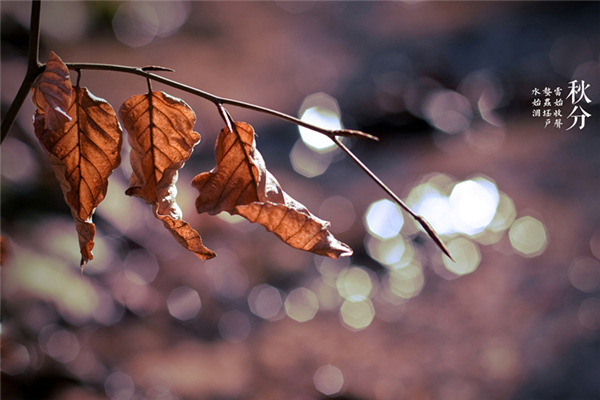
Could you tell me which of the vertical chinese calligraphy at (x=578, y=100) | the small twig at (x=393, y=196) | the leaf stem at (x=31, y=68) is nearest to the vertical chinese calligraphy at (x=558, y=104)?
the vertical chinese calligraphy at (x=578, y=100)

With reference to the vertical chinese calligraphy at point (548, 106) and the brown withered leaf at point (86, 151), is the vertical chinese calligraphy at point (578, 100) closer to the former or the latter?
the vertical chinese calligraphy at point (548, 106)

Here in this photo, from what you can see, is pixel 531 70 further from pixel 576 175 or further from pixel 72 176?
pixel 72 176

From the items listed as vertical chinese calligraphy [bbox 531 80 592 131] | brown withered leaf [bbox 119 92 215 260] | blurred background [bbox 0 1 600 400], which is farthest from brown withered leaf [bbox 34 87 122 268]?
vertical chinese calligraphy [bbox 531 80 592 131]

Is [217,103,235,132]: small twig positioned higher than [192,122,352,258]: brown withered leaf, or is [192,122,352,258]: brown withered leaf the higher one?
[217,103,235,132]: small twig

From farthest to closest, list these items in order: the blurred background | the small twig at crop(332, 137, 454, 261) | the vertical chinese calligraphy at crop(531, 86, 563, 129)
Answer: the vertical chinese calligraphy at crop(531, 86, 563, 129), the blurred background, the small twig at crop(332, 137, 454, 261)

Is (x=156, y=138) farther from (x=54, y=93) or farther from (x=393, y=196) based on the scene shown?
(x=393, y=196)

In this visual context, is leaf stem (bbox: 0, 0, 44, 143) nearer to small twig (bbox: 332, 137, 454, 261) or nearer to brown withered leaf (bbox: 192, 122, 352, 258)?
brown withered leaf (bbox: 192, 122, 352, 258)

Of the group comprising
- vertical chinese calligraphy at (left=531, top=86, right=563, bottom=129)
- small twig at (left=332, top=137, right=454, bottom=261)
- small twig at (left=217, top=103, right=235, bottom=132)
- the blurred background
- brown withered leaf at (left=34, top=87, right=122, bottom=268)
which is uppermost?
vertical chinese calligraphy at (left=531, top=86, right=563, bottom=129)

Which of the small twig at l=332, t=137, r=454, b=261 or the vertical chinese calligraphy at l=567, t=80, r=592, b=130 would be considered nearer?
the small twig at l=332, t=137, r=454, b=261

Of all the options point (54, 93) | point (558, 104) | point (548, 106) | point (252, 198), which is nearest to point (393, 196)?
point (252, 198)
